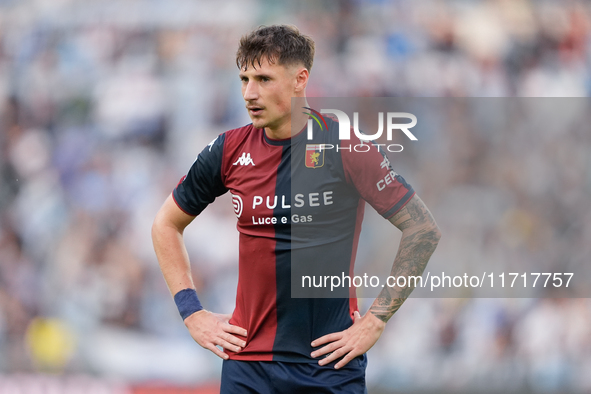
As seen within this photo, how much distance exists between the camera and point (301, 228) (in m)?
2.81

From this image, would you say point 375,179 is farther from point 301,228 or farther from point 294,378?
point 294,378

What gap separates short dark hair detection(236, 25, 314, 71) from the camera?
9.36ft

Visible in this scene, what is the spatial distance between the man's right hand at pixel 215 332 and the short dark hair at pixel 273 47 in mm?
1237

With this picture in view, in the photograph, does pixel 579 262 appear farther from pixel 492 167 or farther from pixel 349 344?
pixel 349 344

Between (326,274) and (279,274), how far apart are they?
8.5 inches

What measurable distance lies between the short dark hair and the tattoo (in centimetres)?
90

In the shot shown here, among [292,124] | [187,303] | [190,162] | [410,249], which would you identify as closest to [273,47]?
[292,124]

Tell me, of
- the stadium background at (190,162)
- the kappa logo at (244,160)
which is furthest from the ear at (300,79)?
the stadium background at (190,162)

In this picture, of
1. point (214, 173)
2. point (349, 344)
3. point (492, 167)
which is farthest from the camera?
point (492, 167)

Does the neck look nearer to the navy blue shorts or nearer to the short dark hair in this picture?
the short dark hair

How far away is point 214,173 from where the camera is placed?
3029 mm

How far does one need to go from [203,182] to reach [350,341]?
1.07 m

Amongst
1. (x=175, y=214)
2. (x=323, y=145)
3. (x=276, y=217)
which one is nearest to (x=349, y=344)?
(x=276, y=217)

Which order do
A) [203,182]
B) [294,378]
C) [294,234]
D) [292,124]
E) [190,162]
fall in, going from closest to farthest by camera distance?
[294,378]
[294,234]
[292,124]
[203,182]
[190,162]
